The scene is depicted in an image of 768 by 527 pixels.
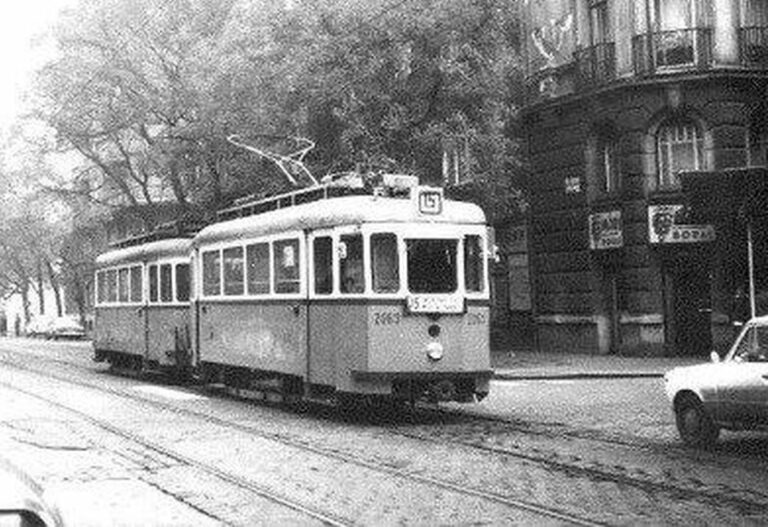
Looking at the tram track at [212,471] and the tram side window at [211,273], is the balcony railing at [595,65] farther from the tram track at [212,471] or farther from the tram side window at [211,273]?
the tram track at [212,471]

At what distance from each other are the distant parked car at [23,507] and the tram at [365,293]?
33.8 ft

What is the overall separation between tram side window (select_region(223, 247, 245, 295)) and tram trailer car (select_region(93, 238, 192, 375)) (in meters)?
3.18

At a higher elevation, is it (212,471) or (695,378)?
(695,378)

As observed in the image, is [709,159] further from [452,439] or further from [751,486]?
[751,486]

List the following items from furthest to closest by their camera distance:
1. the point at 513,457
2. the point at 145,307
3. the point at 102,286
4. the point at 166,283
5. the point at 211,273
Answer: the point at 102,286
the point at 145,307
the point at 166,283
the point at 211,273
the point at 513,457

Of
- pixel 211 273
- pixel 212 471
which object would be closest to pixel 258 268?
pixel 211 273

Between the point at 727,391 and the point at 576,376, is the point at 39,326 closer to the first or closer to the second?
the point at 576,376

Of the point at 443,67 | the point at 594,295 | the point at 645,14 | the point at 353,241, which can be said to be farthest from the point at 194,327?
the point at 645,14

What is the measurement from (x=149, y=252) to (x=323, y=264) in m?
9.65

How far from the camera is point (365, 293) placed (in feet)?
49.6

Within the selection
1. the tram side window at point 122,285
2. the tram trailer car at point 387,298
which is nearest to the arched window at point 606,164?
the tram side window at point 122,285

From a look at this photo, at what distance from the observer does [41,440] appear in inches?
562

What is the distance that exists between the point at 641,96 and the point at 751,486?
757 inches

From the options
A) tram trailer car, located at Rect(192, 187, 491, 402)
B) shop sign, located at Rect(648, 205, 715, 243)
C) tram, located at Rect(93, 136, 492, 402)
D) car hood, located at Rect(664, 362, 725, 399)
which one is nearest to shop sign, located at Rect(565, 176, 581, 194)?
shop sign, located at Rect(648, 205, 715, 243)
